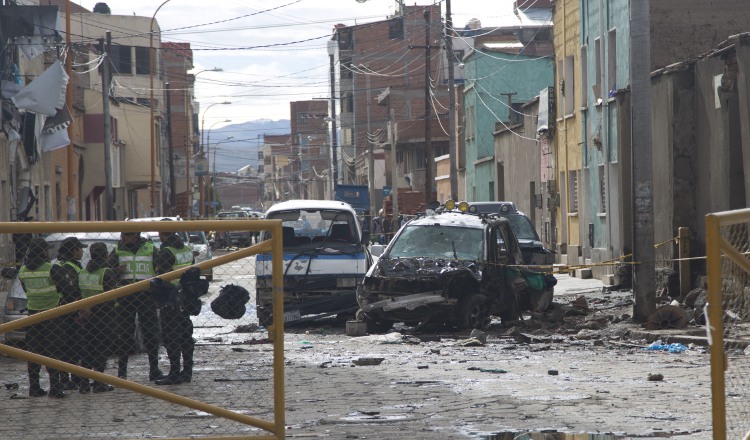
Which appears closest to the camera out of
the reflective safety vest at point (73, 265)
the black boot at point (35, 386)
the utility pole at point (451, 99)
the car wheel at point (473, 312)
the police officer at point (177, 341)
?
the police officer at point (177, 341)

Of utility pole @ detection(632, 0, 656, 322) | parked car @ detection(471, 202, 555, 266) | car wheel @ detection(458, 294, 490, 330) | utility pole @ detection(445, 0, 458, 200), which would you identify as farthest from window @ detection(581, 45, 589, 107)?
car wheel @ detection(458, 294, 490, 330)

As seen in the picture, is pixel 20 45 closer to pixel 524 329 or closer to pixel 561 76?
pixel 561 76

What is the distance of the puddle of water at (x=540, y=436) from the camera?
8469 mm

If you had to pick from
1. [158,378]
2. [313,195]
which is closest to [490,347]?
[158,378]

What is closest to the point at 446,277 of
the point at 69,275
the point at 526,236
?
the point at 69,275

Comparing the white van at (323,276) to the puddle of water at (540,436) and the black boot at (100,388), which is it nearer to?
the black boot at (100,388)

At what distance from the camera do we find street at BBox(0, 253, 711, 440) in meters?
A: 8.51

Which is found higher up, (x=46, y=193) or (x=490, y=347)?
(x=46, y=193)

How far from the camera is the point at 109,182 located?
4131cm

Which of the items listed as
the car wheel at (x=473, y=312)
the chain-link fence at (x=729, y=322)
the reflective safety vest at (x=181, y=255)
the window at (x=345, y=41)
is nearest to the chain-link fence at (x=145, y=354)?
the reflective safety vest at (x=181, y=255)

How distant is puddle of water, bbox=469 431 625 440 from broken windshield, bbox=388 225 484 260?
877 cm

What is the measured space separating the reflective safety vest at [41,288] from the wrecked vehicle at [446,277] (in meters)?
6.88

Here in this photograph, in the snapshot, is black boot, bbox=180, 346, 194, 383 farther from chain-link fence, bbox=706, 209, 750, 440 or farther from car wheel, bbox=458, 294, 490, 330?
car wheel, bbox=458, 294, 490, 330

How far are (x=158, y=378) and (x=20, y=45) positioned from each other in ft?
80.0
